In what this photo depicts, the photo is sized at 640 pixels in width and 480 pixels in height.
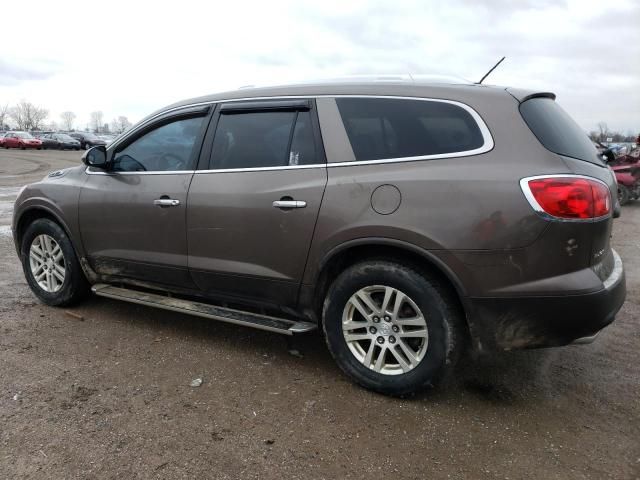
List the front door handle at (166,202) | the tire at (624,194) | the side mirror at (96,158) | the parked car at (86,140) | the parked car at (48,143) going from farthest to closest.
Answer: the parked car at (86,140), the parked car at (48,143), the tire at (624,194), the side mirror at (96,158), the front door handle at (166,202)

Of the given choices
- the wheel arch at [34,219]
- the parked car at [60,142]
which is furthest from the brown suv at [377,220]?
the parked car at [60,142]

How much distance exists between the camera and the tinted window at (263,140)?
3.39m

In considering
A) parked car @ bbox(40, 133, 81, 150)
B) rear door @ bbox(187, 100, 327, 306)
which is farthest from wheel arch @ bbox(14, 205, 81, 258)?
parked car @ bbox(40, 133, 81, 150)

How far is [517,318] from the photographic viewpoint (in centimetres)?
278

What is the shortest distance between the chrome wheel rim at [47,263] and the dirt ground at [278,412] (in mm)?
477

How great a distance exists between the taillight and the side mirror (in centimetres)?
315

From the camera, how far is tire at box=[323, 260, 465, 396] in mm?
2943

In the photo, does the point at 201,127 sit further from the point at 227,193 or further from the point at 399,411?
the point at 399,411

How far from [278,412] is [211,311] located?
39.2 inches

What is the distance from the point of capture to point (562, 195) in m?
2.65

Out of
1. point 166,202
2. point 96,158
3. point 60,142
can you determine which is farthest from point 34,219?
point 60,142

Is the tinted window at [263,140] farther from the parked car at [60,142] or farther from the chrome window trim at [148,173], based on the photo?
the parked car at [60,142]

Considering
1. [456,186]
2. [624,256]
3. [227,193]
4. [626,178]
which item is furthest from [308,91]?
[626,178]

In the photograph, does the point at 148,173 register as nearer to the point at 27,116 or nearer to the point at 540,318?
the point at 540,318
